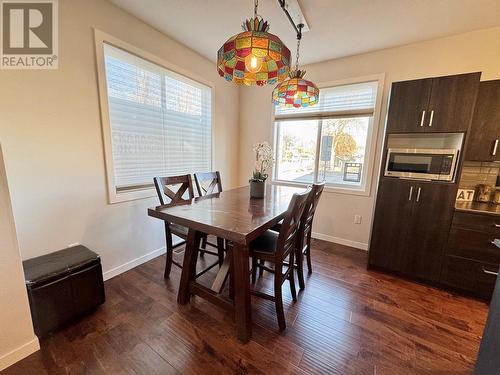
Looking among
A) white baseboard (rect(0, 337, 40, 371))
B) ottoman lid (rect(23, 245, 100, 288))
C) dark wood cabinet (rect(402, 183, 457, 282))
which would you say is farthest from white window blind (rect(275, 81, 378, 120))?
white baseboard (rect(0, 337, 40, 371))

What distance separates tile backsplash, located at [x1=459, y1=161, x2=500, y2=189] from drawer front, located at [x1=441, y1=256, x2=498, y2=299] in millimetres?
844

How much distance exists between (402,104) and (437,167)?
2.33 ft

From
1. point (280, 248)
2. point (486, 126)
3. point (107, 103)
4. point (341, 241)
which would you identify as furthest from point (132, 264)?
point (486, 126)

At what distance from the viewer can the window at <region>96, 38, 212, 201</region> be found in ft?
6.53

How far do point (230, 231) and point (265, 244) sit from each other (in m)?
0.56

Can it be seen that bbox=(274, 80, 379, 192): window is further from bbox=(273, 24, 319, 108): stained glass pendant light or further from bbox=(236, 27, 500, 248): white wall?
bbox=(273, 24, 319, 108): stained glass pendant light

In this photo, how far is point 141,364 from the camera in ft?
4.08

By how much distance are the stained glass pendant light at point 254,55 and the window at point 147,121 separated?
124 cm

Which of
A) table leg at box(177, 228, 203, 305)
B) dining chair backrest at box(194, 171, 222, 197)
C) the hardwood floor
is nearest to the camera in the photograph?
the hardwood floor

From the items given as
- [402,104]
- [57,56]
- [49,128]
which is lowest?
[49,128]

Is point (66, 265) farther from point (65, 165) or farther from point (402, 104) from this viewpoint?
point (402, 104)

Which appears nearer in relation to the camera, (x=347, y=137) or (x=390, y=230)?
(x=390, y=230)

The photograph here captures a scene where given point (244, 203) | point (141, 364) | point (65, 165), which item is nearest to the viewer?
point (141, 364)

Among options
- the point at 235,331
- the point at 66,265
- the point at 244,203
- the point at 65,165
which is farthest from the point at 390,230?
the point at 65,165
